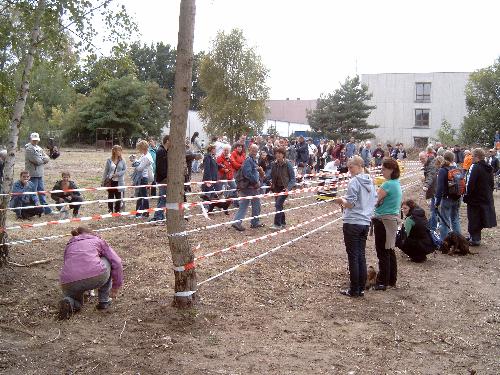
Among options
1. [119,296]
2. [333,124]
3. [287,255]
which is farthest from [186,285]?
[333,124]

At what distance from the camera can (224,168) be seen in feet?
45.4

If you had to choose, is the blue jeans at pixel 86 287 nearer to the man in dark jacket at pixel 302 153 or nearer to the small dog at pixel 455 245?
the small dog at pixel 455 245

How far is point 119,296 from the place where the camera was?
21.4 feet

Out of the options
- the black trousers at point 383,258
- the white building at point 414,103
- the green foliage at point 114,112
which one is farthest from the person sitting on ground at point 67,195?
the white building at point 414,103

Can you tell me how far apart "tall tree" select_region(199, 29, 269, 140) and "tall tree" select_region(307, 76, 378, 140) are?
1451cm

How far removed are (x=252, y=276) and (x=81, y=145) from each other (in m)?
52.9

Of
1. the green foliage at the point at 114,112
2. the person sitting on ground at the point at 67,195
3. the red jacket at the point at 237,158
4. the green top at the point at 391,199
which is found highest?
the green foliage at the point at 114,112

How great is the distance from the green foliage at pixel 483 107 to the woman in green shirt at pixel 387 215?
4303cm

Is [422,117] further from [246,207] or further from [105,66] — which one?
[105,66]

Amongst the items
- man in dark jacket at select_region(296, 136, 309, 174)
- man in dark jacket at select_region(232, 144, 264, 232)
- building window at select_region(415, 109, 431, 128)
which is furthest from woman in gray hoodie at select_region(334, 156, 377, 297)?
building window at select_region(415, 109, 431, 128)

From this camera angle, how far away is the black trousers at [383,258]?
7.40 m

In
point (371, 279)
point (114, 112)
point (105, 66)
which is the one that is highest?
point (114, 112)

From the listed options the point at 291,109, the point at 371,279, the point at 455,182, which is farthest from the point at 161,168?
the point at 291,109

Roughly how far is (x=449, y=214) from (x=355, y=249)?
4.80m
